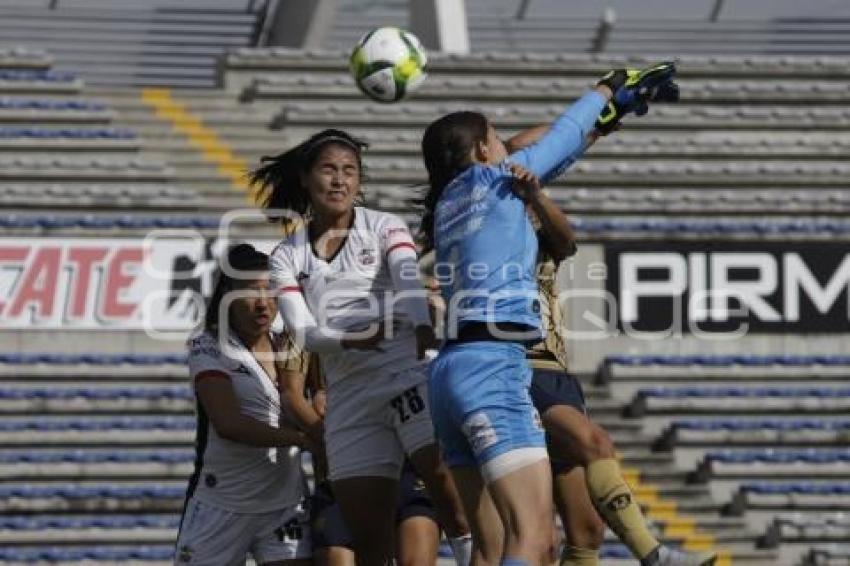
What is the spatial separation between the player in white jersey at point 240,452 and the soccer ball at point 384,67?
272 centimetres

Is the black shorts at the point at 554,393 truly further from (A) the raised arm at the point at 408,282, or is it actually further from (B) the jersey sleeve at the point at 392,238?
(B) the jersey sleeve at the point at 392,238

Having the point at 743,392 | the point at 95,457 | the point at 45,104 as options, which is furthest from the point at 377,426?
the point at 45,104

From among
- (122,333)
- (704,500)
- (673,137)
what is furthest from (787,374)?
(122,333)

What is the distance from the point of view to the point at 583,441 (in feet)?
27.6

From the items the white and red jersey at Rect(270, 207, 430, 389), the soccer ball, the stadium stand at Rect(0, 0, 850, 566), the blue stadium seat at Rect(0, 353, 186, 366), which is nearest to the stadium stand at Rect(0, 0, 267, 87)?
the stadium stand at Rect(0, 0, 850, 566)

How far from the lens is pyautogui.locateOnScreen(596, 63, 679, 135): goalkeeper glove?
789 cm

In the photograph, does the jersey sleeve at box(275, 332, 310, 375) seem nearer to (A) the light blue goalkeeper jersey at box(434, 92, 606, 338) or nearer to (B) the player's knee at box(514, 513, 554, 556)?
(A) the light blue goalkeeper jersey at box(434, 92, 606, 338)

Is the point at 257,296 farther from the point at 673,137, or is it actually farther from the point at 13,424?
the point at 673,137

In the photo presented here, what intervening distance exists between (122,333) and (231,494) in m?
8.66

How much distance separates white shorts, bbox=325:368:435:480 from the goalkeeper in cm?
51

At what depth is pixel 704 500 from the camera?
642 inches

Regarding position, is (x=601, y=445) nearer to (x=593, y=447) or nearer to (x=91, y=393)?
(x=593, y=447)

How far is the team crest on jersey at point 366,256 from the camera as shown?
8320mm

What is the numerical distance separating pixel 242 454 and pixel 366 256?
1.15m
